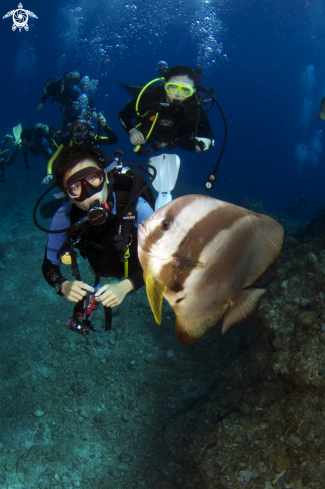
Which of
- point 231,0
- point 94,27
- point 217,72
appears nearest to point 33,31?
point 94,27

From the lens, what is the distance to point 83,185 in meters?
2.09

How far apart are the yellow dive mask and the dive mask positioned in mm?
2679

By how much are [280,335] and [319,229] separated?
398 cm

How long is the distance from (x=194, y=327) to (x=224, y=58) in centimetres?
7658

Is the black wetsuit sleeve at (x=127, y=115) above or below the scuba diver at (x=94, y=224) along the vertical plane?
above

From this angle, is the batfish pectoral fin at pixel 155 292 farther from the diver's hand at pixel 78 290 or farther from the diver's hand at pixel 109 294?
the diver's hand at pixel 78 290

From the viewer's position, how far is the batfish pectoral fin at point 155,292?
974mm

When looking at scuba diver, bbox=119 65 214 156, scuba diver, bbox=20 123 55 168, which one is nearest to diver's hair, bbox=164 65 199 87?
scuba diver, bbox=119 65 214 156

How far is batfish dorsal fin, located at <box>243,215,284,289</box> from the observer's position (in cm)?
109

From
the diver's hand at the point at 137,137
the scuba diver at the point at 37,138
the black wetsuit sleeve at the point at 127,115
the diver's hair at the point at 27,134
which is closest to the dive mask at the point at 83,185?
the diver's hand at the point at 137,137

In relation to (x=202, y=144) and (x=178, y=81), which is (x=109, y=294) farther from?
(x=178, y=81)

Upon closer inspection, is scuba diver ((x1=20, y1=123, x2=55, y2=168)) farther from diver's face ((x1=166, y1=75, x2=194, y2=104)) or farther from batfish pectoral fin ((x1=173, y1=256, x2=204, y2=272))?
batfish pectoral fin ((x1=173, y1=256, x2=204, y2=272))

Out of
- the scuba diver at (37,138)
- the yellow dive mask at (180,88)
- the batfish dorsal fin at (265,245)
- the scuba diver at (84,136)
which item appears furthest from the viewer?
the scuba diver at (37,138)

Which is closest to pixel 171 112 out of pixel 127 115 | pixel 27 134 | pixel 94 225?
pixel 127 115
